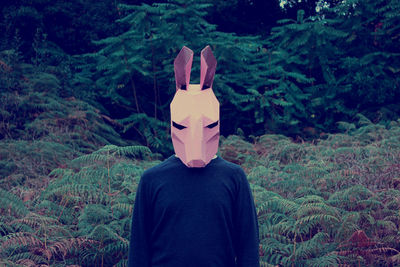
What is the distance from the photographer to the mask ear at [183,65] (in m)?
2.28

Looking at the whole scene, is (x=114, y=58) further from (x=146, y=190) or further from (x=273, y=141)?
(x=146, y=190)

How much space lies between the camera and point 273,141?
9.85 m

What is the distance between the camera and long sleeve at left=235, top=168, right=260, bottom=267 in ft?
7.15

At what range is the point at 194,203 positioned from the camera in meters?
2.13

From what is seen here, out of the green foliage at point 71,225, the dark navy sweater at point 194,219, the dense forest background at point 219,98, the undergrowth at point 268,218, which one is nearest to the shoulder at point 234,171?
the dark navy sweater at point 194,219

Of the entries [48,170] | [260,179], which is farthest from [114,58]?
[260,179]

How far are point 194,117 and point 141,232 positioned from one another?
2.26 ft

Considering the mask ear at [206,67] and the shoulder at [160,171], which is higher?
the mask ear at [206,67]

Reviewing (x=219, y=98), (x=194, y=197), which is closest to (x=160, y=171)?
(x=194, y=197)

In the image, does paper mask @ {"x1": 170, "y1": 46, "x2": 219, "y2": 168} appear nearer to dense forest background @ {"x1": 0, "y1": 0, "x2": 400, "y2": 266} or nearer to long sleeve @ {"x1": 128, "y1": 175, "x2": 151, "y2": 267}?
long sleeve @ {"x1": 128, "y1": 175, "x2": 151, "y2": 267}

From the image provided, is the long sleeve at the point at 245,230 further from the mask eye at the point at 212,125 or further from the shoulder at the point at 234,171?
the mask eye at the point at 212,125

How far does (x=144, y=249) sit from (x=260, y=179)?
4162 mm

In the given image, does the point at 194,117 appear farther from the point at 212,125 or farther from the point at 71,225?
the point at 71,225

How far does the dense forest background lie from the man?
2487 millimetres
